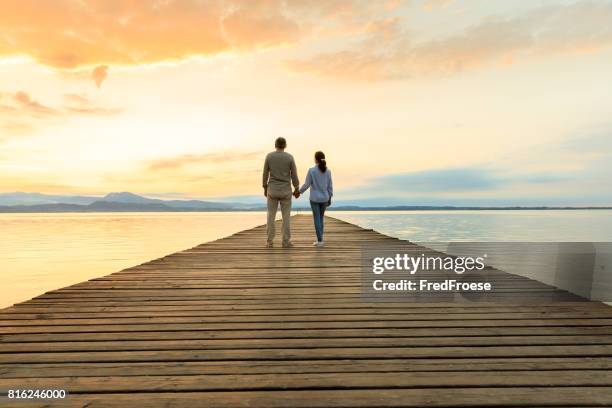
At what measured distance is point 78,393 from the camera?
230 cm

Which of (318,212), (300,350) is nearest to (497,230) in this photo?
(318,212)

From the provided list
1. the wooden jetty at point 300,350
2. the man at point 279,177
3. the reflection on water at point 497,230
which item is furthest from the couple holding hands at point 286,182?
the reflection on water at point 497,230

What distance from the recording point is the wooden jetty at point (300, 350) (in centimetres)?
228

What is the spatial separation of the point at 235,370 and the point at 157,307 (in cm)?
187

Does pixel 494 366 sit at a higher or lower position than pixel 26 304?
higher

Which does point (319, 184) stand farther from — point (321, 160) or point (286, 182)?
point (286, 182)

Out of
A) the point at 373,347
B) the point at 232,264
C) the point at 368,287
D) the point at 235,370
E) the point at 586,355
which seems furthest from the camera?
the point at 232,264

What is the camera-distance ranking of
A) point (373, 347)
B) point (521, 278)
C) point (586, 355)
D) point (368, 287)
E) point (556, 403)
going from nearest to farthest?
point (556, 403), point (586, 355), point (373, 347), point (368, 287), point (521, 278)

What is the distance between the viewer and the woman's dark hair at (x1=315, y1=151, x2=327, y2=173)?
951 centimetres

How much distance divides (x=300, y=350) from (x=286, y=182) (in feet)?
20.8

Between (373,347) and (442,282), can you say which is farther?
(442,282)

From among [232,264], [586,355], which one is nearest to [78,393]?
[586,355]

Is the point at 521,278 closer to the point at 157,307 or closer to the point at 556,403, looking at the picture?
the point at 556,403

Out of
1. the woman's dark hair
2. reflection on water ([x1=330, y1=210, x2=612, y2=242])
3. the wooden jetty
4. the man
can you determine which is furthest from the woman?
reflection on water ([x1=330, y1=210, x2=612, y2=242])
